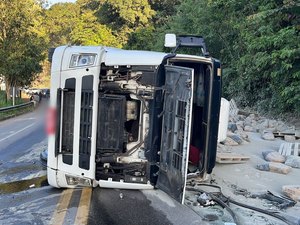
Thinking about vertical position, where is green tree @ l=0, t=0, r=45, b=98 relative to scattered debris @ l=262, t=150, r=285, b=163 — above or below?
above

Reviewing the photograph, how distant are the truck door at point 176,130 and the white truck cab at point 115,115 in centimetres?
3

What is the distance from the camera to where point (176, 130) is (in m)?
5.20

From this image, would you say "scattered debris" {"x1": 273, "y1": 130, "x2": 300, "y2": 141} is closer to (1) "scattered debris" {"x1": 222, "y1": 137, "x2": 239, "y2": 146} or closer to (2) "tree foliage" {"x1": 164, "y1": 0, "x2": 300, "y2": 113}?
(2) "tree foliage" {"x1": 164, "y1": 0, "x2": 300, "y2": 113}

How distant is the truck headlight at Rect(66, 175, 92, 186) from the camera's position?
5879 mm

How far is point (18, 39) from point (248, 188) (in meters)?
22.3

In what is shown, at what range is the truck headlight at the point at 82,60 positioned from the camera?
227 inches

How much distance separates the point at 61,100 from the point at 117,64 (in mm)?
1004

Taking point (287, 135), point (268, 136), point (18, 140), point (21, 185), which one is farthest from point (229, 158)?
point (18, 140)

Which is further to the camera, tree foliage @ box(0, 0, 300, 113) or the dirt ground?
tree foliage @ box(0, 0, 300, 113)

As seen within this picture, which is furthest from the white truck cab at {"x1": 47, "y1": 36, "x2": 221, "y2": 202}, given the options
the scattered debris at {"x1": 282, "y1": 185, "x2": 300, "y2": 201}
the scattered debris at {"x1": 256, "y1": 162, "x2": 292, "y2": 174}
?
the scattered debris at {"x1": 256, "y1": 162, "x2": 292, "y2": 174}

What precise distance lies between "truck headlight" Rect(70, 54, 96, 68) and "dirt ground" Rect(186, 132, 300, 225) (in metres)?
2.52

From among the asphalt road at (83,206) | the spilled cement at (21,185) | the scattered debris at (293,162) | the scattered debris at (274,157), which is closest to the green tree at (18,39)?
the asphalt road at (83,206)

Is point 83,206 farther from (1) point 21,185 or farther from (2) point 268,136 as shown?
(2) point 268,136

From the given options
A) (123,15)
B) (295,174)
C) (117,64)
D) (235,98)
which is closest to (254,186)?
(295,174)
